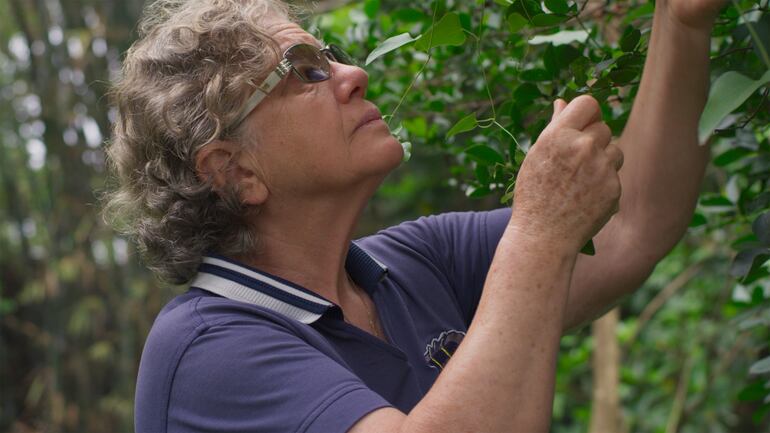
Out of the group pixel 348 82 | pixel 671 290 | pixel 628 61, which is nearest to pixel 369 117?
pixel 348 82

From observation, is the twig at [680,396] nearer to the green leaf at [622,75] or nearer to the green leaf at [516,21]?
the green leaf at [622,75]

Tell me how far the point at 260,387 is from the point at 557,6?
1.94ft

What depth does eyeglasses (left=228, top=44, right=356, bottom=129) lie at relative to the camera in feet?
5.16

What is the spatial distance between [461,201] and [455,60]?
2472 mm

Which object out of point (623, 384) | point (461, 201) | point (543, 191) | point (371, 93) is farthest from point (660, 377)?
point (543, 191)

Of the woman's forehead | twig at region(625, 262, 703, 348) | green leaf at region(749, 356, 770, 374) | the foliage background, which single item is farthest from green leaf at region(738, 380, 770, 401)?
twig at region(625, 262, 703, 348)

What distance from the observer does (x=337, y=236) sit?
1.62 m

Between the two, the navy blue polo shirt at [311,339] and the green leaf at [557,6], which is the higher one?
the green leaf at [557,6]

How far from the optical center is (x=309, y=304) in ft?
4.78

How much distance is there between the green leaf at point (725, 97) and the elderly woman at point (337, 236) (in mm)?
280

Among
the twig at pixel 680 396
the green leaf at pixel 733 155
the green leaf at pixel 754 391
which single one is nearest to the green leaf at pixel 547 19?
the green leaf at pixel 733 155

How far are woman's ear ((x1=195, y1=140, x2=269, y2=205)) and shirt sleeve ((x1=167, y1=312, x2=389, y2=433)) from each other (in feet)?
1.01

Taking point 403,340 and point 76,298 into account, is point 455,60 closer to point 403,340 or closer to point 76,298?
point 403,340

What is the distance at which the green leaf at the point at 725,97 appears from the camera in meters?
0.87
